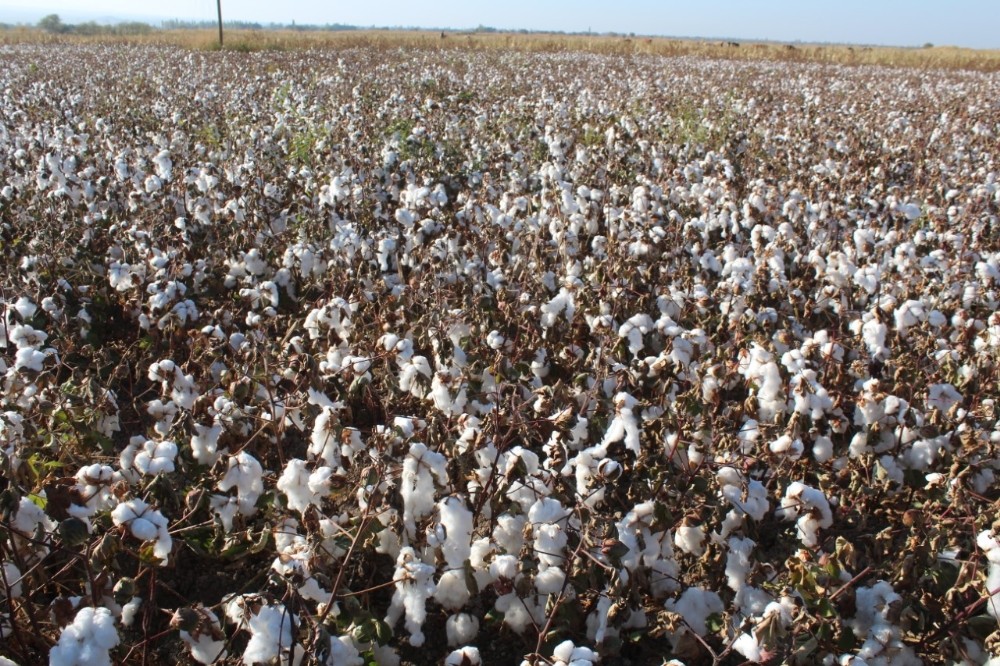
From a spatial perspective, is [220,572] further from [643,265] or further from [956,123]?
[956,123]

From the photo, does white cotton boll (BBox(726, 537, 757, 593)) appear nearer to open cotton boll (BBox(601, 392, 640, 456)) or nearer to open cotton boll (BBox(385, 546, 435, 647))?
open cotton boll (BBox(601, 392, 640, 456))

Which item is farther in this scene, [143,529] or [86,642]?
[143,529]

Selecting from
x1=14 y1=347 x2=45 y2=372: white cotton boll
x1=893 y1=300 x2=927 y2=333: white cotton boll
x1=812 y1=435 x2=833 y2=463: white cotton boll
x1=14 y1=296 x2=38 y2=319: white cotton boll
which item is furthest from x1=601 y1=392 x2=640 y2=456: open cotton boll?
x1=14 y1=296 x2=38 y2=319: white cotton boll

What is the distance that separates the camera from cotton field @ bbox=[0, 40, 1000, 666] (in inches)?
81.8

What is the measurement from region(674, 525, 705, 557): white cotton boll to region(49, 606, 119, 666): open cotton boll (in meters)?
1.65

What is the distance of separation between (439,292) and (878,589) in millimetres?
2405

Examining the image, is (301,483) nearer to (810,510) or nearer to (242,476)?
(242,476)

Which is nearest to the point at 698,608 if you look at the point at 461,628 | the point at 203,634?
the point at 461,628

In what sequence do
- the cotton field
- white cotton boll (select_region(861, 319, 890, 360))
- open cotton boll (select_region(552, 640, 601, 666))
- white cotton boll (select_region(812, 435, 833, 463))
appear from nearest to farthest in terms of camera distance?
open cotton boll (select_region(552, 640, 601, 666)), the cotton field, white cotton boll (select_region(812, 435, 833, 463)), white cotton boll (select_region(861, 319, 890, 360))

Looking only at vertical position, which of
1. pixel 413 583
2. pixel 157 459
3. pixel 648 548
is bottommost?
pixel 648 548

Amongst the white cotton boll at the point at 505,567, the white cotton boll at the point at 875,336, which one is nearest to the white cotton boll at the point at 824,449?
the white cotton boll at the point at 875,336

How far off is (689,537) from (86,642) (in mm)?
1731

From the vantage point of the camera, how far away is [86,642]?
1536mm

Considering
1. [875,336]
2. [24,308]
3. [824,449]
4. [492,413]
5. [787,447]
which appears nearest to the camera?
[787,447]
